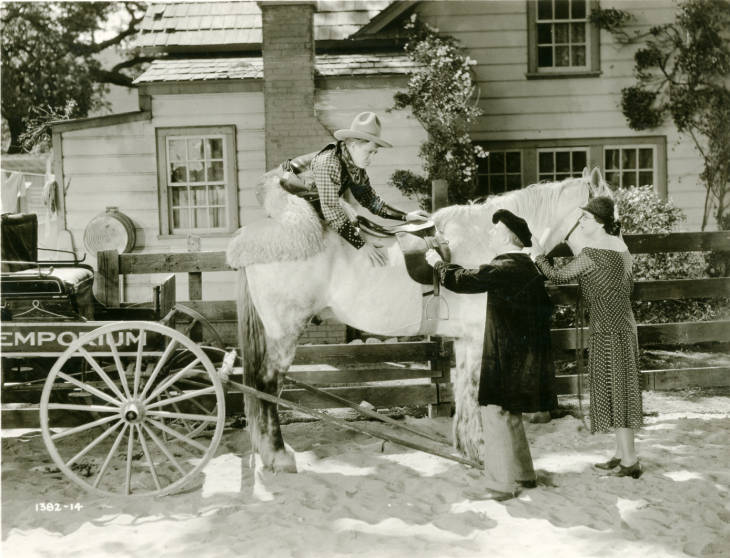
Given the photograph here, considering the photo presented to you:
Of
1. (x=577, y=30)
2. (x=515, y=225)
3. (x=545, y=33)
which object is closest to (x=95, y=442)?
(x=515, y=225)

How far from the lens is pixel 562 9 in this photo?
29.5 ft

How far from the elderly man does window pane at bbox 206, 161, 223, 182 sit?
14.5ft

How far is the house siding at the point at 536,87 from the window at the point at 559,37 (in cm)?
11

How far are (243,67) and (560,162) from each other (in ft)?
13.3

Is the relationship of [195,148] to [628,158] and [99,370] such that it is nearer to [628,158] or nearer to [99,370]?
[99,370]

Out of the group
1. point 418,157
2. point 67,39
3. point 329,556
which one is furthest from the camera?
point 67,39

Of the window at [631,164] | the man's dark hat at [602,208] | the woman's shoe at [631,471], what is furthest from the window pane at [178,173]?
the woman's shoe at [631,471]

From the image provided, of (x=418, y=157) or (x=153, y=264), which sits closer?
(x=153, y=264)

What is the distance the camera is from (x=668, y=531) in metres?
3.71

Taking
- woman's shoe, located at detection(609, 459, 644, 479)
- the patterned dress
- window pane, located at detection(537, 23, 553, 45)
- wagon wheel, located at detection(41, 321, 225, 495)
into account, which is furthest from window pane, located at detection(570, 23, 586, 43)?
wagon wheel, located at detection(41, 321, 225, 495)

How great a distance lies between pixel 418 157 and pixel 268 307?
3.67 m

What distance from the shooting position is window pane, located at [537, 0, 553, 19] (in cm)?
894

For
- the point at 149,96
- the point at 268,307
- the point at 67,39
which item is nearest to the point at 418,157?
the point at 149,96

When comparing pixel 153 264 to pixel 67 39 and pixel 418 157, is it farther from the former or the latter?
pixel 67 39
